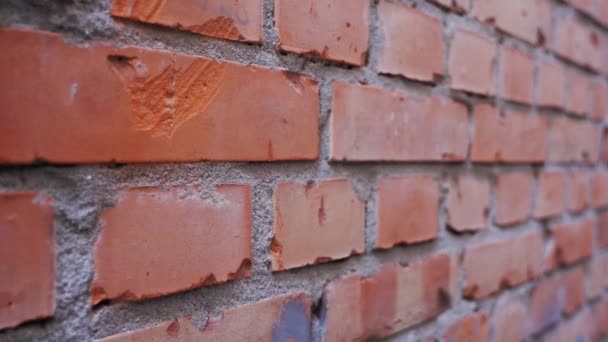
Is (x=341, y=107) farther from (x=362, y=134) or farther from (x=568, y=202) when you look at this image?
(x=568, y=202)

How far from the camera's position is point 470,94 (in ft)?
2.49

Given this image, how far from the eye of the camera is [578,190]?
1.09 m

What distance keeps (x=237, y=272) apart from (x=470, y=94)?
0.46m

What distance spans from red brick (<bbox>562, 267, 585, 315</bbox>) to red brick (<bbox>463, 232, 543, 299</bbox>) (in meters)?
0.15

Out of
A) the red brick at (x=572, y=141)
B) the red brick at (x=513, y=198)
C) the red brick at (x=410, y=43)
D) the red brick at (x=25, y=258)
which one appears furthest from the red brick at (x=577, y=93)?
the red brick at (x=25, y=258)

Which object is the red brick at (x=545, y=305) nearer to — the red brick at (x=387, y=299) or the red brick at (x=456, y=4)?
the red brick at (x=387, y=299)

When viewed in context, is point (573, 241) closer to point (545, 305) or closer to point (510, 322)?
point (545, 305)

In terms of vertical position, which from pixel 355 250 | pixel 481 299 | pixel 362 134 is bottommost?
pixel 481 299

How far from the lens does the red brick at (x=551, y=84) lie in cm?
93

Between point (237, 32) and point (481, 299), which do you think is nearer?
point (237, 32)

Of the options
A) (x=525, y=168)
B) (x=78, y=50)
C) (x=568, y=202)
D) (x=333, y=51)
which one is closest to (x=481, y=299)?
(x=525, y=168)

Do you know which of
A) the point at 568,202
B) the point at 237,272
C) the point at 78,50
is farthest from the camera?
the point at 568,202

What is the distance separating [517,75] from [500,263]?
0.31 metres

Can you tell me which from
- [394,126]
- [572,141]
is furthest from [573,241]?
[394,126]
